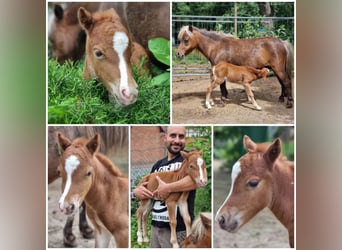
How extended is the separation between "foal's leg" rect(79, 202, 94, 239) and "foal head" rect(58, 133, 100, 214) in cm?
3

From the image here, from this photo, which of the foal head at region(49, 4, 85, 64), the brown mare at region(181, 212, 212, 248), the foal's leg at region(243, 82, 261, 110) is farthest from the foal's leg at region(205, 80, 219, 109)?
the foal head at region(49, 4, 85, 64)

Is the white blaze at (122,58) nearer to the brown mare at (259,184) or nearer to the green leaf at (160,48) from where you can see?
the green leaf at (160,48)

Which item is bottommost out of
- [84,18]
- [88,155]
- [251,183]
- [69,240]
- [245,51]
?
[69,240]

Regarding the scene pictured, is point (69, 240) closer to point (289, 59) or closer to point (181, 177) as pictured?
point (181, 177)

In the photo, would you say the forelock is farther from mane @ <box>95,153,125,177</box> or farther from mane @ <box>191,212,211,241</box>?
mane @ <box>191,212,211,241</box>

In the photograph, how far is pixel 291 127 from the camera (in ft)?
8.49

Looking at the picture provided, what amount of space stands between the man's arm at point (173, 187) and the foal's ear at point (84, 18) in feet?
2.39

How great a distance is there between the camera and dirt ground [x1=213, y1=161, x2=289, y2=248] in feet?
8.45

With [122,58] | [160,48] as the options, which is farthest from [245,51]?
[122,58]

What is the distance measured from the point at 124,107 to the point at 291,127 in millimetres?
730

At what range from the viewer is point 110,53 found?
8.41ft

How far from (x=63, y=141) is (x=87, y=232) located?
0.41 metres
